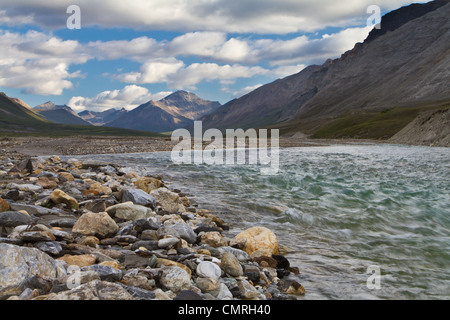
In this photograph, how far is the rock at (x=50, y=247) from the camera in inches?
243

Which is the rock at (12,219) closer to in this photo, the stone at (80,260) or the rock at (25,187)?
the stone at (80,260)

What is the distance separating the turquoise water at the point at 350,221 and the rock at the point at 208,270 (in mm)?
1763

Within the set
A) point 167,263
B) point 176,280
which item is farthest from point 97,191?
point 176,280

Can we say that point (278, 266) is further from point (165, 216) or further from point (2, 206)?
point (2, 206)

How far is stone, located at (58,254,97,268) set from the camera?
597 cm

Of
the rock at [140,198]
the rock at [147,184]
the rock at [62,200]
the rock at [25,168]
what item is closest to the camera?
the rock at [62,200]

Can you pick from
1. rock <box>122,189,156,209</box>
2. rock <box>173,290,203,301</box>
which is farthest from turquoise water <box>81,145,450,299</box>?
rock <box>122,189,156,209</box>

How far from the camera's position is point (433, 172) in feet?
81.8

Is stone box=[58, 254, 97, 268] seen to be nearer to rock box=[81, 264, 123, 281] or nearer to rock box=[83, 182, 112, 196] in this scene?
rock box=[81, 264, 123, 281]

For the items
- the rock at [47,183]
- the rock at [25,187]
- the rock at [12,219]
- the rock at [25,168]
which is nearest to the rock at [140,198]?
the rock at [25,187]

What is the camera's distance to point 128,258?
22.5ft

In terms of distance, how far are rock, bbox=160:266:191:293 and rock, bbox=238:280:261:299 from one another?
98 centimetres

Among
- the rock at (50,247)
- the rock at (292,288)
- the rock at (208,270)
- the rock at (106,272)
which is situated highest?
the rock at (50,247)
